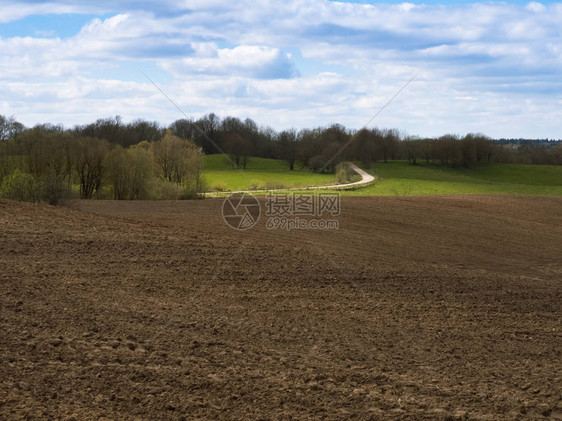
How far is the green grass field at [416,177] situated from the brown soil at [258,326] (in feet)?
114

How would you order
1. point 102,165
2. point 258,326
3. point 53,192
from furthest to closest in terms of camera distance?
point 102,165 < point 53,192 < point 258,326

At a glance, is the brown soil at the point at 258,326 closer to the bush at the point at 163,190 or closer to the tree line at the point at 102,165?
the bush at the point at 163,190

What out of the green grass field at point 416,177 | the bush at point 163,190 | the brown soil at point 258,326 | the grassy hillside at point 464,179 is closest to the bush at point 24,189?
the brown soil at point 258,326

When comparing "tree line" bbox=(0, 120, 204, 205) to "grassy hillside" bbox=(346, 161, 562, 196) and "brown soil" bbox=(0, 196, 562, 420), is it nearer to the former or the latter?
"grassy hillside" bbox=(346, 161, 562, 196)

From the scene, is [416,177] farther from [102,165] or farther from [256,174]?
[102,165]

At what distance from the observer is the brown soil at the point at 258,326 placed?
243 inches

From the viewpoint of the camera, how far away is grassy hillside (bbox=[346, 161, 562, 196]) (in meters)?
50.3

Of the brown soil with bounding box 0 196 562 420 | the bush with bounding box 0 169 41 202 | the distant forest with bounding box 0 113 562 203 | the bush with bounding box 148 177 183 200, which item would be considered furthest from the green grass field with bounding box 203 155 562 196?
the brown soil with bounding box 0 196 562 420

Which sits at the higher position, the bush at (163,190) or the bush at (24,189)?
the bush at (24,189)

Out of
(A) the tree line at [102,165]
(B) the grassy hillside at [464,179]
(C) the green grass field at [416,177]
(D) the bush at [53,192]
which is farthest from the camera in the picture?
(C) the green grass field at [416,177]

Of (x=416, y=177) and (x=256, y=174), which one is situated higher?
(x=256, y=174)

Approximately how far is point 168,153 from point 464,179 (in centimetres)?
3895

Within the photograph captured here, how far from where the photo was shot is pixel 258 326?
8641mm

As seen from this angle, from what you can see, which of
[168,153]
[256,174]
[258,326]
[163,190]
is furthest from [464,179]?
[258,326]
